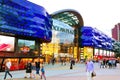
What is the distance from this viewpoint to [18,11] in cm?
→ 6219

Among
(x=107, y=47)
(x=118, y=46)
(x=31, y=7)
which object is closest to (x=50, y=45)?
(x=31, y=7)

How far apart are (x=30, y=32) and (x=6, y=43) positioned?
12.3 metres

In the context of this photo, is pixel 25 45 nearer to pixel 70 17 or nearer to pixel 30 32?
pixel 30 32

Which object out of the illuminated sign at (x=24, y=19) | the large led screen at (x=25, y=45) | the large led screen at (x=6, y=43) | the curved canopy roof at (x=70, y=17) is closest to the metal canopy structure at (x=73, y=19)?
the curved canopy roof at (x=70, y=17)

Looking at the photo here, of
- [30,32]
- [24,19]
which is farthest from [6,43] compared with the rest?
[30,32]

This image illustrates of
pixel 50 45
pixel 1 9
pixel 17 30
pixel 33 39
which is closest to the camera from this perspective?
pixel 1 9

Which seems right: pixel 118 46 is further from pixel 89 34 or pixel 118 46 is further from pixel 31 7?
pixel 31 7

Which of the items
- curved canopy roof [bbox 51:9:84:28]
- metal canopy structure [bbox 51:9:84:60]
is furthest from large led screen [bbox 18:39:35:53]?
curved canopy roof [bbox 51:9:84:28]

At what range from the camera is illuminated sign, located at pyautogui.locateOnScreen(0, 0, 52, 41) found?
57434 mm

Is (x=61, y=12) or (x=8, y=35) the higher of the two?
(x=61, y=12)

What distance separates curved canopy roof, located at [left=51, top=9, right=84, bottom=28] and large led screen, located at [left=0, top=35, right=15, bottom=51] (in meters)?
40.9

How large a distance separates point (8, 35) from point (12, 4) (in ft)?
19.6

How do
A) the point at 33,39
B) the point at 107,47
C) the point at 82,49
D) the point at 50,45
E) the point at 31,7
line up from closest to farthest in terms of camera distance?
the point at 31,7 < the point at 33,39 < the point at 50,45 < the point at 82,49 < the point at 107,47

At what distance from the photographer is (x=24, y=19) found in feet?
214
